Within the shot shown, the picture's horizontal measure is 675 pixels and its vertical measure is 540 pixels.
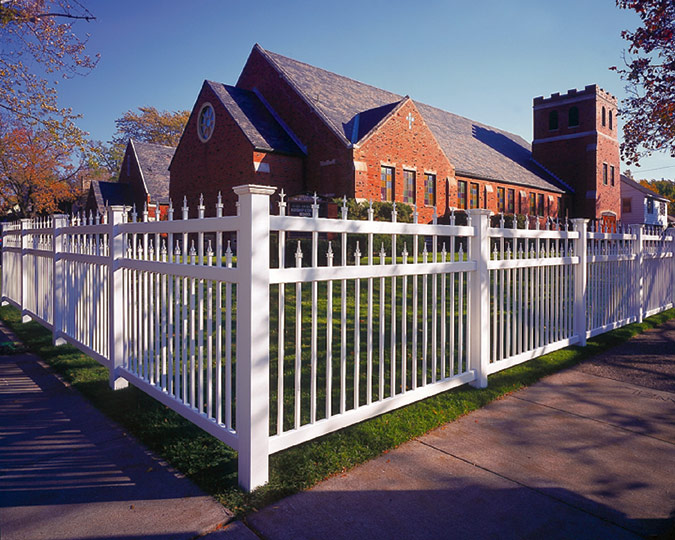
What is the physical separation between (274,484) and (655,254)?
8315 millimetres

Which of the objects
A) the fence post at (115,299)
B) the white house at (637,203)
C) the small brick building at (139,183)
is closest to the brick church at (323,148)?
the small brick building at (139,183)

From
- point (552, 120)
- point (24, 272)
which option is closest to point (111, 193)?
point (24, 272)

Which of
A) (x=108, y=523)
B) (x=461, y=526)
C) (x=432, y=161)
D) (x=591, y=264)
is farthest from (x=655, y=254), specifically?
(x=432, y=161)

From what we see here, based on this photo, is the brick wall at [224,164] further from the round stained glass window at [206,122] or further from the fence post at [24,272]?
the fence post at [24,272]

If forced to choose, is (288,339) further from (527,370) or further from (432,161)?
(432,161)

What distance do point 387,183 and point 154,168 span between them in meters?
20.7

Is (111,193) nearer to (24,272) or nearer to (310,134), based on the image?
(310,134)

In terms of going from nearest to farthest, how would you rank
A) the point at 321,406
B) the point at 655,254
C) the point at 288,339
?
the point at 321,406, the point at 288,339, the point at 655,254

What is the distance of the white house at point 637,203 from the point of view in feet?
164

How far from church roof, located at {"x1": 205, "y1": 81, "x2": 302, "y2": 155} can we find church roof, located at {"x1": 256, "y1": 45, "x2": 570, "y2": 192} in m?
2.05

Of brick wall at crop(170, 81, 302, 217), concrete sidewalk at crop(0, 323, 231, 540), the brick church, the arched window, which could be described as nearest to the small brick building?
the brick church

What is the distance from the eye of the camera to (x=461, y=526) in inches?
100

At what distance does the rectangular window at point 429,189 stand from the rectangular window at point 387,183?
253 cm

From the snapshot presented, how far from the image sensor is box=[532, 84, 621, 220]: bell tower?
1393 inches
